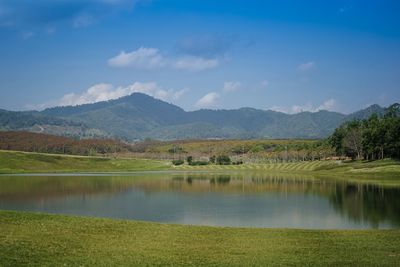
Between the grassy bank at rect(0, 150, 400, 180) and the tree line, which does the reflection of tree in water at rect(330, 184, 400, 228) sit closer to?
the grassy bank at rect(0, 150, 400, 180)

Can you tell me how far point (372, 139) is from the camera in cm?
14288

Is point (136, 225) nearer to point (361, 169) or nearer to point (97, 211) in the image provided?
point (97, 211)

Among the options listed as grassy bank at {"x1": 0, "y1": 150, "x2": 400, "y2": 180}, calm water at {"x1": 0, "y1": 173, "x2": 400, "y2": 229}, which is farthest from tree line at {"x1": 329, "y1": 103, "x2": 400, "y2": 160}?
calm water at {"x1": 0, "y1": 173, "x2": 400, "y2": 229}

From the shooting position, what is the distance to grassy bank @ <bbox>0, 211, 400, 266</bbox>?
2341 centimetres

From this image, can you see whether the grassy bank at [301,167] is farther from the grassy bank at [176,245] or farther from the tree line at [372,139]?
the grassy bank at [176,245]

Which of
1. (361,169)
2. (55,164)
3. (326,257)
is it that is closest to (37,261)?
(326,257)

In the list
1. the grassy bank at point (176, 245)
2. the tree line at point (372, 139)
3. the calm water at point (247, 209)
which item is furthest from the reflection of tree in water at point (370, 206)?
the tree line at point (372, 139)

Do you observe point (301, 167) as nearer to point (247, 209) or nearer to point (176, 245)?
point (247, 209)

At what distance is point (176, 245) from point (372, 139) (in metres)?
126

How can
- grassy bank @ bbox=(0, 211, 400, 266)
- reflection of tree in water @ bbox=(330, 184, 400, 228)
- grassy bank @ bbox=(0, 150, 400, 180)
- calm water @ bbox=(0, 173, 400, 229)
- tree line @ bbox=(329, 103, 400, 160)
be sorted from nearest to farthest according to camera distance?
grassy bank @ bbox=(0, 211, 400, 266), calm water @ bbox=(0, 173, 400, 229), reflection of tree in water @ bbox=(330, 184, 400, 228), grassy bank @ bbox=(0, 150, 400, 180), tree line @ bbox=(329, 103, 400, 160)

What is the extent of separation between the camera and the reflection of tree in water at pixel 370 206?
4478cm

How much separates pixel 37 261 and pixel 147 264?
519 cm

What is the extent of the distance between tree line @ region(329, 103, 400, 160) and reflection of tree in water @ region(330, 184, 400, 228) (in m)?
64.9

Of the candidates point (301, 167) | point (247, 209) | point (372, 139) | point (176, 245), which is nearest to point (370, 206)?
point (247, 209)
